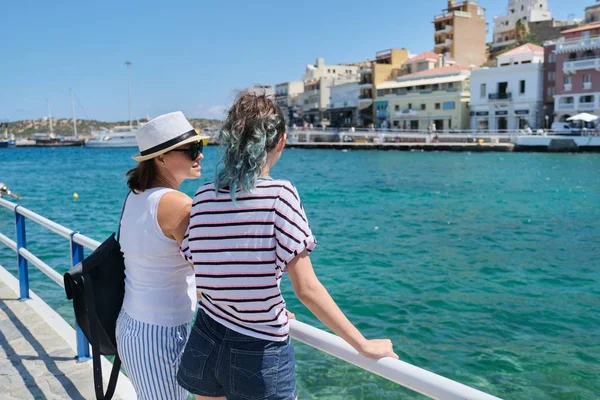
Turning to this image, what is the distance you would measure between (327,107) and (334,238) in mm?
75230

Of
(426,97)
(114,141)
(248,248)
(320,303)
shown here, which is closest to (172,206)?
(248,248)

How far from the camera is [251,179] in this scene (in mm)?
1633

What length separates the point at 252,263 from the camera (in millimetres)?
1660

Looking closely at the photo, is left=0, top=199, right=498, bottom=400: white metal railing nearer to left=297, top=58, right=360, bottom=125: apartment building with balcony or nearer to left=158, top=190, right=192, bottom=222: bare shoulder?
left=158, top=190, right=192, bottom=222: bare shoulder

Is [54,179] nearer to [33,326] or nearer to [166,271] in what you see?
[33,326]

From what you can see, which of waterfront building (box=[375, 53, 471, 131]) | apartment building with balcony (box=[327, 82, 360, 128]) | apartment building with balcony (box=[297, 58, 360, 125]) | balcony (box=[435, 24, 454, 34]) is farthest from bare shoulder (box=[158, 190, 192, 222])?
apartment building with balcony (box=[297, 58, 360, 125])

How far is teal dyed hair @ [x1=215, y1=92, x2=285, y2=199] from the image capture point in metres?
1.64

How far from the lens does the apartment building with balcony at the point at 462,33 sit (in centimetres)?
7862

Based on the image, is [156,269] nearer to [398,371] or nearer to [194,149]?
[194,149]

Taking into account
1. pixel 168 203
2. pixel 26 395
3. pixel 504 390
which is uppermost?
pixel 168 203

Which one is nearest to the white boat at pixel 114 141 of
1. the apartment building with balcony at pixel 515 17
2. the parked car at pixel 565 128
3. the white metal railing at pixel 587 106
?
the apartment building with balcony at pixel 515 17

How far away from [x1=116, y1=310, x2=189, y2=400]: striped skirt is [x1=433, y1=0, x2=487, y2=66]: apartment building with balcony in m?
A: 81.6

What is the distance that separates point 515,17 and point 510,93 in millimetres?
50639

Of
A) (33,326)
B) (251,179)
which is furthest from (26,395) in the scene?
(251,179)
